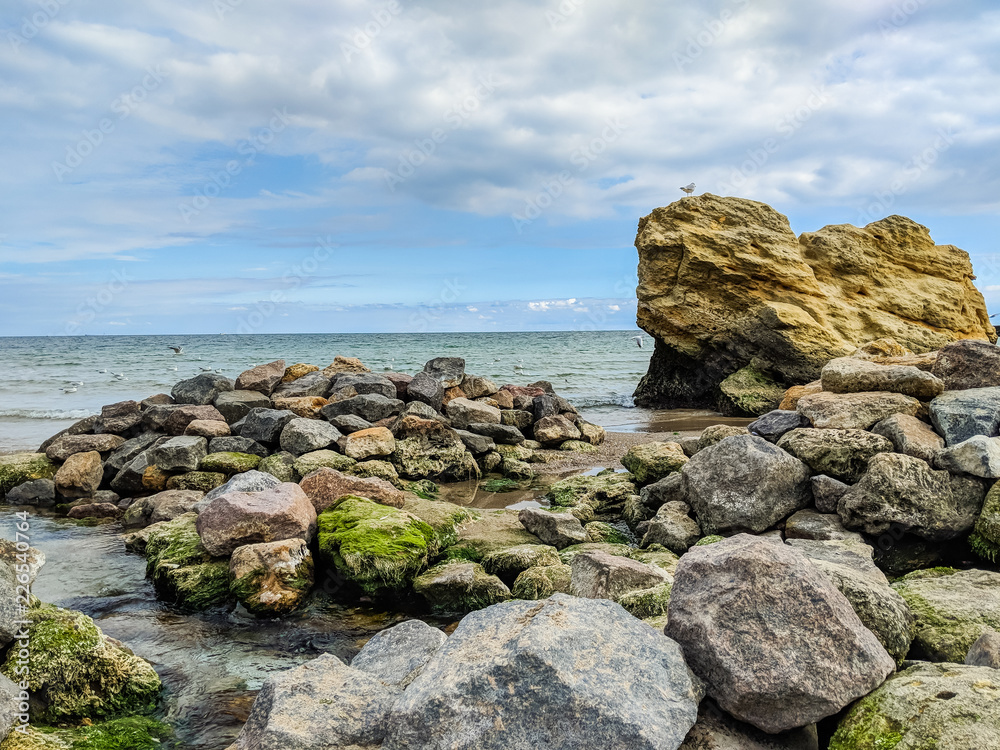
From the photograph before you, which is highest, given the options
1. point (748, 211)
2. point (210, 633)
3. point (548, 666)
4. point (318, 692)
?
point (748, 211)

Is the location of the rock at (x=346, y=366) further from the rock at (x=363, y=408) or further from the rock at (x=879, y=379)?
the rock at (x=879, y=379)

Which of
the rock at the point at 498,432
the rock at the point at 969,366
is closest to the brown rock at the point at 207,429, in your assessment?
the rock at the point at 498,432

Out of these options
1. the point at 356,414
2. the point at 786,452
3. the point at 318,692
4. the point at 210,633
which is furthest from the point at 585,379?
the point at 318,692

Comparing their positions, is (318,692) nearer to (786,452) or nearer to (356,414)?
(786,452)

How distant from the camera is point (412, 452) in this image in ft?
40.5

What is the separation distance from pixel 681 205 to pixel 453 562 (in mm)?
17869

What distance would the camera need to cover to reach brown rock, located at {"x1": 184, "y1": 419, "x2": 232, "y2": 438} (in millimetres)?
12422

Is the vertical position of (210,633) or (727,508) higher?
(727,508)

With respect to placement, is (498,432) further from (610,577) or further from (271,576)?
(610,577)

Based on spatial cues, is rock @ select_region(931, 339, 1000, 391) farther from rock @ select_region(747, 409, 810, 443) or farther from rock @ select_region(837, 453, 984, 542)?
rock @ select_region(837, 453, 984, 542)

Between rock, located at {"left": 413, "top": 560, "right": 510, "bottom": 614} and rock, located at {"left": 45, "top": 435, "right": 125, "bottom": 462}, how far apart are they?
8.84 meters

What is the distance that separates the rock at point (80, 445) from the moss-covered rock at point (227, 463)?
2.42 metres

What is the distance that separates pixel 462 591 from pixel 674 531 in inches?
106

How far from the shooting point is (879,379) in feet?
29.3
